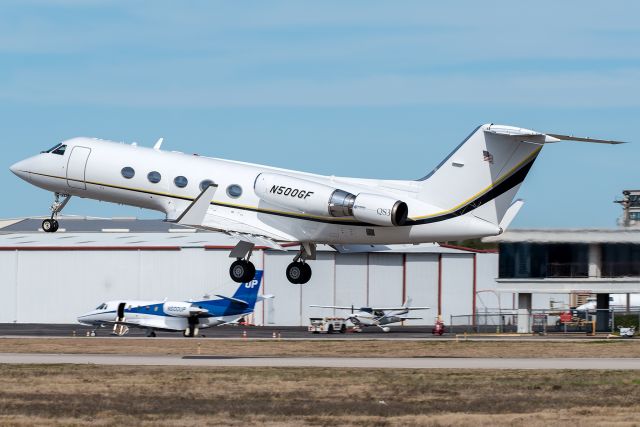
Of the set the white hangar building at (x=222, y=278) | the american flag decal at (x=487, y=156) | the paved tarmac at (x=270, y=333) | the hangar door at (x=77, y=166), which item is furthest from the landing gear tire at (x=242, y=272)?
the white hangar building at (x=222, y=278)

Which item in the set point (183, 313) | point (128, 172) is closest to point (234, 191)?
point (128, 172)

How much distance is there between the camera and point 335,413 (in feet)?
84.4

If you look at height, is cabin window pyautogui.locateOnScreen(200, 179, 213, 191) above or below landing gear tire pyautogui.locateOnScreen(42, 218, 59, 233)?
above

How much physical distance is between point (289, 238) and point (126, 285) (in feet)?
145

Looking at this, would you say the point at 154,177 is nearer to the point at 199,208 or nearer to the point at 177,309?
the point at 199,208

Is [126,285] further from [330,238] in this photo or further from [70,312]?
[330,238]

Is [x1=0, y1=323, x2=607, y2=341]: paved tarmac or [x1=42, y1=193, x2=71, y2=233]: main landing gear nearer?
[x1=42, y1=193, x2=71, y2=233]: main landing gear

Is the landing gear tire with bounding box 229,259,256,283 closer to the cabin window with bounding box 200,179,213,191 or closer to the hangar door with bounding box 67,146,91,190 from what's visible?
the cabin window with bounding box 200,179,213,191

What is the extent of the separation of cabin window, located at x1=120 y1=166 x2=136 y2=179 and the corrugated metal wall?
3936cm

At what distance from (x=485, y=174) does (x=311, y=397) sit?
30.5ft

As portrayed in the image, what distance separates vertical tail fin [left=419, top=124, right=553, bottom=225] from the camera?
1330 inches

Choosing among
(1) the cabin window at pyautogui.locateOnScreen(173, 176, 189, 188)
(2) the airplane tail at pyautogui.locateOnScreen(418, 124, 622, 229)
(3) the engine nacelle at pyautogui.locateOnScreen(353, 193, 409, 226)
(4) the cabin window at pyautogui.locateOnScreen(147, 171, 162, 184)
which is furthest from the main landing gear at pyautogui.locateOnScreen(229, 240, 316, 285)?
(2) the airplane tail at pyautogui.locateOnScreen(418, 124, 622, 229)

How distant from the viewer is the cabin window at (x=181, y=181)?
3591cm

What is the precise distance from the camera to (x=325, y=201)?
1352 inches
